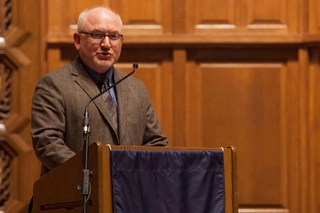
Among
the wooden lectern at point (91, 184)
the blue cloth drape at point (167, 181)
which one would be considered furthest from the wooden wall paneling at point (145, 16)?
the blue cloth drape at point (167, 181)

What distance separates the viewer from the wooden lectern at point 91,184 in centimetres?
236

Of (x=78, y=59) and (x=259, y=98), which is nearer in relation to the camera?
(x=78, y=59)

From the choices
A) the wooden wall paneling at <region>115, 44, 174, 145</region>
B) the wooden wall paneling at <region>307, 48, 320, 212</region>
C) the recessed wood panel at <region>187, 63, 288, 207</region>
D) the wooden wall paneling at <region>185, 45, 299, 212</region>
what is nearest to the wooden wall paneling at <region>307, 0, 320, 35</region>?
the wooden wall paneling at <region>307, 48, 320, 212</region>

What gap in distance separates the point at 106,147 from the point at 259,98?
179 centimetres

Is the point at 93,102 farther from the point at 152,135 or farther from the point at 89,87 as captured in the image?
the point at 152,135

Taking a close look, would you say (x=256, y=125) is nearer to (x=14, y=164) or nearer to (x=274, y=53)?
(x=274, y=53)

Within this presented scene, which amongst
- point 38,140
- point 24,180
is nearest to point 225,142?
point 24,180

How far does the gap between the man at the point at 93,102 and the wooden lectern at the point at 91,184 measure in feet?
0.44

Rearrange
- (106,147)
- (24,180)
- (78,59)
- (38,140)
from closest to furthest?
1. (106,147)
2. (38,140)
3. (78,59)
4. (24,180)

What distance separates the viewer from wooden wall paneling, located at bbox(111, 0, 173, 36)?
4.06 m

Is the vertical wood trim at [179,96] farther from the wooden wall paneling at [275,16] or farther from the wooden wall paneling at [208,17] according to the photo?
the wooden wall paneling at [275,16]

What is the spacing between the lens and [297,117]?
159 inches

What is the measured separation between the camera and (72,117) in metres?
2.95

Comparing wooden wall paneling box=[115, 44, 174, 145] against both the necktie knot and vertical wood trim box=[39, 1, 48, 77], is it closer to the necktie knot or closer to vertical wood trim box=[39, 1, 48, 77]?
vertical wood trim box=[39, 1, 48, 77]
